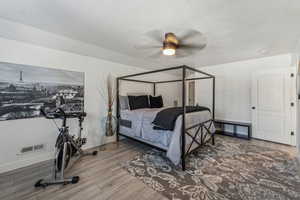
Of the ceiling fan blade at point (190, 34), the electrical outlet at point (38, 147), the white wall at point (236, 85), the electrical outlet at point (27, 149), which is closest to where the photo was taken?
the ceiling fan blade at point (190, 34)

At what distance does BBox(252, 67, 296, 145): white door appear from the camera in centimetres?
333

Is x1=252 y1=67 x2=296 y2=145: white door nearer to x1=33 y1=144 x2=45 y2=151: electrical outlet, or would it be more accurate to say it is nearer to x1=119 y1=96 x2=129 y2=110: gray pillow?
x1=119 y1=96 x2=129 y2=110: gray pillow

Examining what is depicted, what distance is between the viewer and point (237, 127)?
4.18m

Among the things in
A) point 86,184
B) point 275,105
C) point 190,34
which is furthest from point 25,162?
point 275,105

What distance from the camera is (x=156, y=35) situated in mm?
1906

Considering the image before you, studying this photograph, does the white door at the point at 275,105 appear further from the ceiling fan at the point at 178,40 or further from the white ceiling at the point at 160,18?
the ceiling fan at the point at 178,40

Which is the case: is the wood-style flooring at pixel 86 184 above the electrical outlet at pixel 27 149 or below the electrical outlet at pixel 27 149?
below

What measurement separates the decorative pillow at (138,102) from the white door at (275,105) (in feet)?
10.6

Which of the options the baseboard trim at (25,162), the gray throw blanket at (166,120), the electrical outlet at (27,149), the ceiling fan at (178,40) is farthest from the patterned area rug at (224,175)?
the ceiling fan at (178,40)

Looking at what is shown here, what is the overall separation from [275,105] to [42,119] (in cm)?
563

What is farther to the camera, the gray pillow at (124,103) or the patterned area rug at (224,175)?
the gray pillow at (124,103)

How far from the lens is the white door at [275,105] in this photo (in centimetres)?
333

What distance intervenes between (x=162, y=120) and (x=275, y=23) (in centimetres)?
232

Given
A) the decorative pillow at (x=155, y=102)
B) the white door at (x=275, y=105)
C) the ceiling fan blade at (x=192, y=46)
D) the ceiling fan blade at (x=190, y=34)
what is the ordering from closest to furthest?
the ceiling fan blade at (x=190, y=34), the ceiling fan blade at (x=192, y=46), the white door at (x=275, y=105), the decorative pillow at (x=155, y=102)
